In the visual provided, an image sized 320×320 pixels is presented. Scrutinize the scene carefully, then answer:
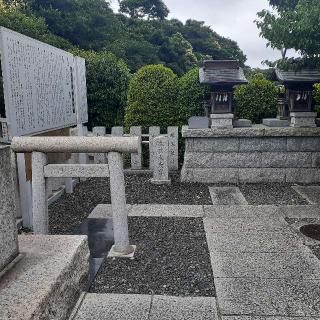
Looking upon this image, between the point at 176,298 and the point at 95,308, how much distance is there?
77cm

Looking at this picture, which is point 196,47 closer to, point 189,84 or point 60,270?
point 189,84

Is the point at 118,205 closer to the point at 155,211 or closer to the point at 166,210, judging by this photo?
the point at 155,211

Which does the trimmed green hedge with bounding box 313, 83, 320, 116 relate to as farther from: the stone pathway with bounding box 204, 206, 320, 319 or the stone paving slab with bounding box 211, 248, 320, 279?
the stone paving slab with bounding box 211, 248, 320, 279

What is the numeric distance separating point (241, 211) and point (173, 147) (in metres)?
3.64

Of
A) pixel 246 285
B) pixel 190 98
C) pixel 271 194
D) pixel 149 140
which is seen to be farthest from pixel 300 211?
pixel 190 98

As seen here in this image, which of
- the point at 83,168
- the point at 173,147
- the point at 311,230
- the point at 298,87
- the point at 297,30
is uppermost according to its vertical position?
the point at 297,30

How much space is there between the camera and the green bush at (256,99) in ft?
30.9

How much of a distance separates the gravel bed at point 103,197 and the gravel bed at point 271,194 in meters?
0.87

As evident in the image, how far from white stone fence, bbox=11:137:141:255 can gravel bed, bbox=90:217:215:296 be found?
333 mm

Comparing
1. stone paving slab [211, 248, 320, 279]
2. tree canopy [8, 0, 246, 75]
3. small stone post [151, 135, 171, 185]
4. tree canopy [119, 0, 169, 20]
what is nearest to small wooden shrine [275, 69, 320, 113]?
small stone post [151, 135, 171, 185]

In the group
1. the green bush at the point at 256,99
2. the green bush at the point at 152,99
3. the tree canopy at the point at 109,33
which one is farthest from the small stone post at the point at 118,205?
the tree canopy at the point at 109,33

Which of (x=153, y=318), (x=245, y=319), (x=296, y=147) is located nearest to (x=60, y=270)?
(x=153, y=318)

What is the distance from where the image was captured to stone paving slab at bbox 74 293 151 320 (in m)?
2.97

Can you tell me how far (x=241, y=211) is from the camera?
233 inches
